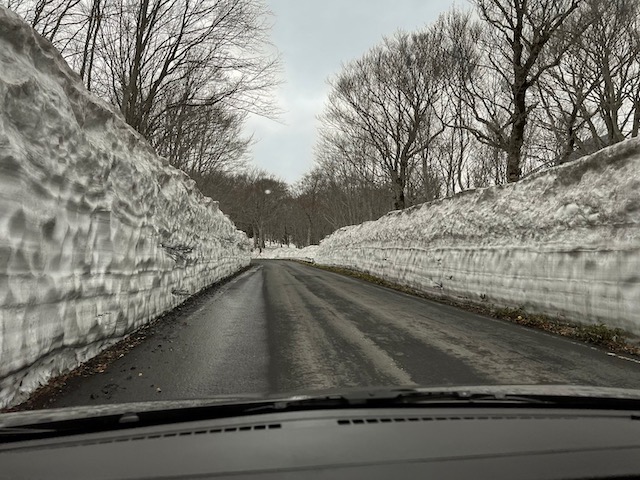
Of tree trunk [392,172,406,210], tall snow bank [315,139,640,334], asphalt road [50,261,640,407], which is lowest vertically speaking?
asphalt road [50,261,640,407]

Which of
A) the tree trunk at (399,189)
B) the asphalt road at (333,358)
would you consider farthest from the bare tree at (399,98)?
the asphalt road at (333,358)

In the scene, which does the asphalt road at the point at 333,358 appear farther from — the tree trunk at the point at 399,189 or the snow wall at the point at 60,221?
the tree trunk at the point at 399,189

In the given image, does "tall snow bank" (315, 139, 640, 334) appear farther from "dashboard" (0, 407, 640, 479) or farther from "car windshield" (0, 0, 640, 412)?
"dashboard" (0, 407, 640, 479)

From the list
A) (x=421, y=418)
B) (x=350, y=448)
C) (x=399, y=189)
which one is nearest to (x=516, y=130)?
(x=399, y=189)

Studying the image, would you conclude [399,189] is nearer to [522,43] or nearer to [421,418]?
[522,43]

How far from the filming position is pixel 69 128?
15.6 feet

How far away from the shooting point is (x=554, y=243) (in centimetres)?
772

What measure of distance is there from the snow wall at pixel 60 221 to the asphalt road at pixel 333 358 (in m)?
0.49

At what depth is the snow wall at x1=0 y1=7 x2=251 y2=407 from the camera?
3.66 m

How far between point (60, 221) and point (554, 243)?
25.9ft

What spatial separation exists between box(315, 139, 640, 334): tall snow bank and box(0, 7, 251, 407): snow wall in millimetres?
7310

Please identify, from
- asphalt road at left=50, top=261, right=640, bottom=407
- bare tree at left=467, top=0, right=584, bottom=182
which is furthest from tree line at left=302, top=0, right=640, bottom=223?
asphalt road at left=50, top=261, right=640, bottom=407

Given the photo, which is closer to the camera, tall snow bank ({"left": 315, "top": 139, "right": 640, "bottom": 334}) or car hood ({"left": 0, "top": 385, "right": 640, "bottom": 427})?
car hood ({"left": 0, "top": 385, "right": 640, "bottom": 427})

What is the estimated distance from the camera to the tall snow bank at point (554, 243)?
20.6 feet
